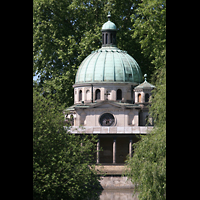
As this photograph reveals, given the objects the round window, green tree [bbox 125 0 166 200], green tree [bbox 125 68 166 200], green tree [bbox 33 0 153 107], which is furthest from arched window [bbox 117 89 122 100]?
green tree [bbox 125 68 166 200]

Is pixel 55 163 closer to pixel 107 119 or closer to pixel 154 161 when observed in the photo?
pixel 154 161

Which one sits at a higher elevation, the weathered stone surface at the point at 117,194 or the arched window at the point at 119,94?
the arched window at the point at 119,94

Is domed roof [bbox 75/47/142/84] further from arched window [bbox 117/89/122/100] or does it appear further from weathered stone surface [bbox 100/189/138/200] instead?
weathered stone surface [bbox 100/189/138/200]

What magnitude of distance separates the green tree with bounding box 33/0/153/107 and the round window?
465 cm

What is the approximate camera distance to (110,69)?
4788cm

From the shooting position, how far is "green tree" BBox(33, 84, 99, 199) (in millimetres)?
22172

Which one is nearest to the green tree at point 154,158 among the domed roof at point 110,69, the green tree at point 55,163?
the green tree at point 55,163

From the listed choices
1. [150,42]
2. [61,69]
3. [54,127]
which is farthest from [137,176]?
[61,69]

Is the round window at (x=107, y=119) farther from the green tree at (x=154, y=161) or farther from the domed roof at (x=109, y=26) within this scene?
the green tree at (x=154, y=161)

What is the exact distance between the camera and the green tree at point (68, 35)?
4666 centimetres

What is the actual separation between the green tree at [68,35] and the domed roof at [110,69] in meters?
1.23
